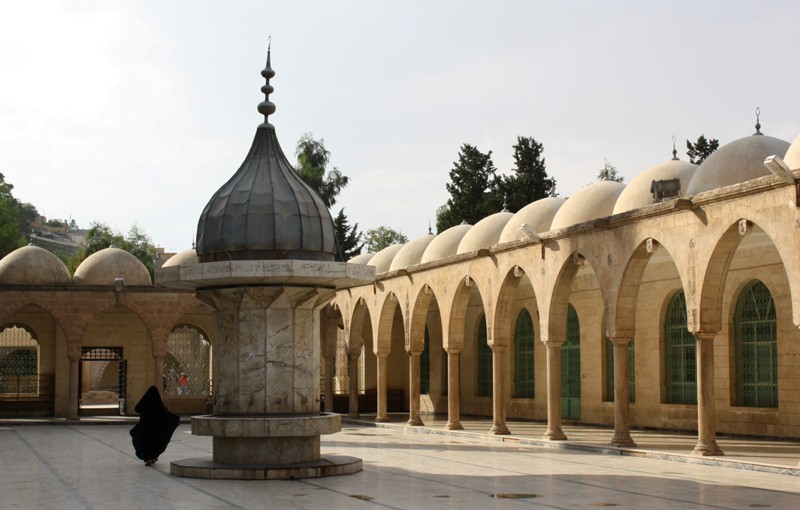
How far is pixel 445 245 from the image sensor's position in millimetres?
27297

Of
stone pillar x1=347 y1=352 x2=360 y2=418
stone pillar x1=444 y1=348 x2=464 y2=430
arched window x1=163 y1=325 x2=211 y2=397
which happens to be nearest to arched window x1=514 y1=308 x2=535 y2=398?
stone pillar x1=347 y1=352 x2=360 y2=418

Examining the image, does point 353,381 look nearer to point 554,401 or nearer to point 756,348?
point 554,401

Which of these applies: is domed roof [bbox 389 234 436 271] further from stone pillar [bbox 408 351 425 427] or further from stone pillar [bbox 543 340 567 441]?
stone pillar [bbox 543 340 567 441]

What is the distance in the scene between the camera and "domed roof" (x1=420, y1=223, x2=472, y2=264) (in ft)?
89.0

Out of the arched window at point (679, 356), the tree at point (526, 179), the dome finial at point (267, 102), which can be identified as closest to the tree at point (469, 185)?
the tree at point (526, 179)

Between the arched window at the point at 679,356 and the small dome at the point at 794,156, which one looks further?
the arched window at the point at 679,356

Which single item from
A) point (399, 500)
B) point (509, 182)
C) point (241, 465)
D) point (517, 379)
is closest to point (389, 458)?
point (241, 465)

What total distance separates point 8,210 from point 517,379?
3565 cm

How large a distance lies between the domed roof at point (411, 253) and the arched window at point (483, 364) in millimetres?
3051

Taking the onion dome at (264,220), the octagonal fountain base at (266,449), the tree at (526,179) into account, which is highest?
the tree at (526,179)

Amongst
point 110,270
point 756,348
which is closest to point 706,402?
point 756,348

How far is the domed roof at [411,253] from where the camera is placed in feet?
95.1

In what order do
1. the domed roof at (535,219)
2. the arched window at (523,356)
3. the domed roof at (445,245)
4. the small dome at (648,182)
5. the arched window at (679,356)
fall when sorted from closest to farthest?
1. the small dome at (648,182)
2. the arched window at (679,356)
3. the domed roof at (535,219)
4. the domed roof at (445,245)
5. the arched window at (523,356)

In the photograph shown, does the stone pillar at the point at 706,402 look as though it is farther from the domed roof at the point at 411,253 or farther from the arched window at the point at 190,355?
the arched window at the point at 190,355
